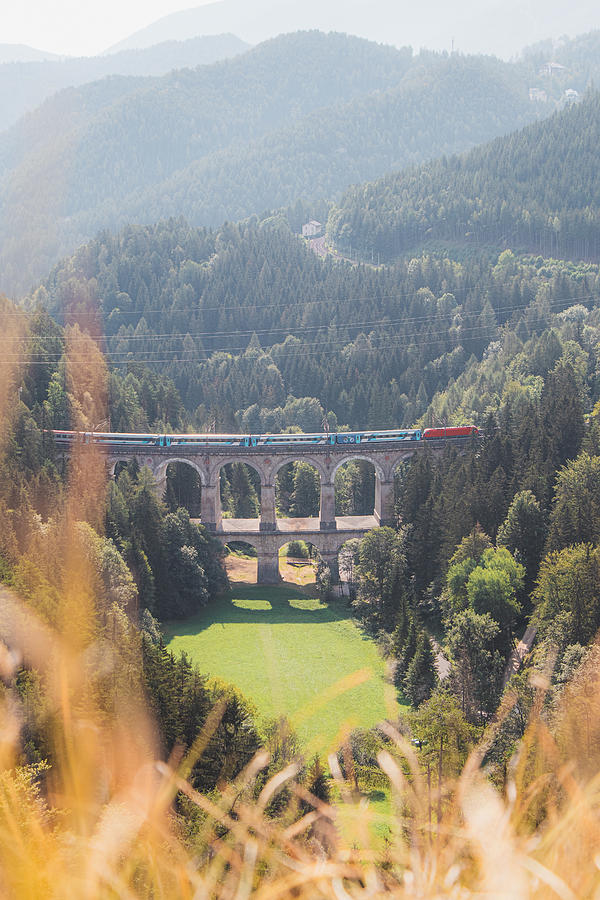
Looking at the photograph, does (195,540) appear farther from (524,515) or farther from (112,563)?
(524,515)

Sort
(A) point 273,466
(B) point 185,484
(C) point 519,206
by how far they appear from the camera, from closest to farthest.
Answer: (A) point 273,466 → (B) point 185,484 → (C) point 519,206

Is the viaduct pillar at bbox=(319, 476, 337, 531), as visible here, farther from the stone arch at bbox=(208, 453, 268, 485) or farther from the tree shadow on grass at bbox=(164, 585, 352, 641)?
the tree shadow on grass at bbox=(164, 585, 352, 641)

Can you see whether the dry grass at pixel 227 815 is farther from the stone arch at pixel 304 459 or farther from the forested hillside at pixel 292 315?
the forested hillside at pixel 292 315

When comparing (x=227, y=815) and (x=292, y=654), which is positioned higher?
(x=227, y=815)

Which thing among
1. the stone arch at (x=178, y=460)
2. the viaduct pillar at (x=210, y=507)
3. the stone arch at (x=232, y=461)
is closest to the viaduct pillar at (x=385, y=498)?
the stone arch at (x=232, y=461)

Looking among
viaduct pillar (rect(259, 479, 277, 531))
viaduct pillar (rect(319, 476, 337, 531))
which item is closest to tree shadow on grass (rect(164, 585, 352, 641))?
viaduct pillar (rect(259, 479, 277, 531))

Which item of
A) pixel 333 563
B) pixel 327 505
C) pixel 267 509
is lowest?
pixel 333 563

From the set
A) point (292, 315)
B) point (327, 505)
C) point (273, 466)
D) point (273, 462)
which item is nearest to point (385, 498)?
point (327, 505)

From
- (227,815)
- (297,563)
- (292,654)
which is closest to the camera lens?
(227,815)

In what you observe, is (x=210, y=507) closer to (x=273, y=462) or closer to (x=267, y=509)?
(x=267, y=509)
